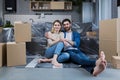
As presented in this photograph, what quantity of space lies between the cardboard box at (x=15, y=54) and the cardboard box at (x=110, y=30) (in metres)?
1.38

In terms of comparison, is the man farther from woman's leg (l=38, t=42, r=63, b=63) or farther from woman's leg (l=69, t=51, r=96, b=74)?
woman's leg (l=38, t=42, r=63, b=63)

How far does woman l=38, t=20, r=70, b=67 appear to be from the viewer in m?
3.51

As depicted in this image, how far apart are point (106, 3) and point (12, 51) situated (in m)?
3.10

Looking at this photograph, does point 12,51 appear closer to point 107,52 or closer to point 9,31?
point 9,31

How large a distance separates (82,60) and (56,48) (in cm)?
55

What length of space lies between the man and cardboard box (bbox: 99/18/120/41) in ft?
1.53

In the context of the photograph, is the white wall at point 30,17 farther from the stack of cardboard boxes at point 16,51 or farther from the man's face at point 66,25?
the stack of cardboard boxes at point 16,51

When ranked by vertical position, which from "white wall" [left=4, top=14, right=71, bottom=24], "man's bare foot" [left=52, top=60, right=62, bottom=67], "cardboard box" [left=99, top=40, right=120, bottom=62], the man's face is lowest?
"man's bare foot" [left=52, top=60, right=62, bottom=67]

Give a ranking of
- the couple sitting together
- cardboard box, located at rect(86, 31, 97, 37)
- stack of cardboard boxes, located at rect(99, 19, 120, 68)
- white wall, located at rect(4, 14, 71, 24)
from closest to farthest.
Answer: the couple sitting together
stack of cardboard boxes, located at rect(99, 19, 120, 68)
cardboard box, located at rect(86, 31, 97, 37)
white wall, located at rect(4, 14, 71, 24)

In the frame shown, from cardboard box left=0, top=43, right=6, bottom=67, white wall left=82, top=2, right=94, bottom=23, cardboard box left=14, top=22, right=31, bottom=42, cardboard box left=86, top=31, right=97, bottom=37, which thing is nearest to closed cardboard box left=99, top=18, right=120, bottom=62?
cardboard box left=86, top=31, right=97, bottom=37

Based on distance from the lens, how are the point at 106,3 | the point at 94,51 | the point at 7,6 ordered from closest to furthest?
1. the point at 94,51
2. the point at 106,3
3. the point at 7,6

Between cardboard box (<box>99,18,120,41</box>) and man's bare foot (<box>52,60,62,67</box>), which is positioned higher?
cardboard box (<box>99,18,120,41</box>)

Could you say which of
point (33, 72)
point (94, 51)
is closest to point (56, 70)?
point (33, 72)

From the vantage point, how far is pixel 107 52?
3762 millimetres
